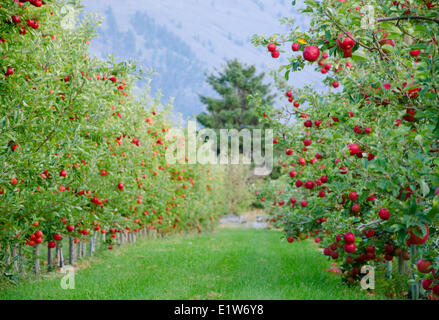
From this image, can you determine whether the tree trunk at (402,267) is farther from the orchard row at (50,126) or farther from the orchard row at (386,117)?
the orchard row at (50,126)

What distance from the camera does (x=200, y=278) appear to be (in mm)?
6582

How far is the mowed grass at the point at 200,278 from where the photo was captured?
543 cm

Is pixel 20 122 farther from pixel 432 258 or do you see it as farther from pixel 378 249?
pixel 378 249

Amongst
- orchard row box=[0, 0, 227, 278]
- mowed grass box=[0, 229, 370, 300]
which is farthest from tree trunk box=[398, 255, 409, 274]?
orchard row box=[0, 0, 227, 278]

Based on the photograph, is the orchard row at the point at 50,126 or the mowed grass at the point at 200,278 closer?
the orchard row at the point at 50,126

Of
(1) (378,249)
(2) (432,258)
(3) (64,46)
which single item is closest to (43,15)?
(3) (64,46)

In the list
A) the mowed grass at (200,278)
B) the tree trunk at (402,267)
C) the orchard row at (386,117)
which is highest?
the orchard row at (386,117)

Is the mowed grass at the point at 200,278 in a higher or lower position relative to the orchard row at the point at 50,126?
lower

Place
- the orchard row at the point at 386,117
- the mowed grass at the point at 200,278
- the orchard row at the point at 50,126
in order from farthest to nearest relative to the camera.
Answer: the mowed grass at the point at 200,278
the orchard row at the point at 50,126
the orchard row at the point at 386,117

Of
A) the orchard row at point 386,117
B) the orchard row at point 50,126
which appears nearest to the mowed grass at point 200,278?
the orchard row at point 50,126

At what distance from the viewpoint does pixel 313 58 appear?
2740mm

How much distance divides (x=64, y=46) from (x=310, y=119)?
354cm

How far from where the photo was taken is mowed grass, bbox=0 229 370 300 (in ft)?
17.8

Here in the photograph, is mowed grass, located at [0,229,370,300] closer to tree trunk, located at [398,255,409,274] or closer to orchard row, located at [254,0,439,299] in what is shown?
tree trunk, located at [398,255,409,274]
